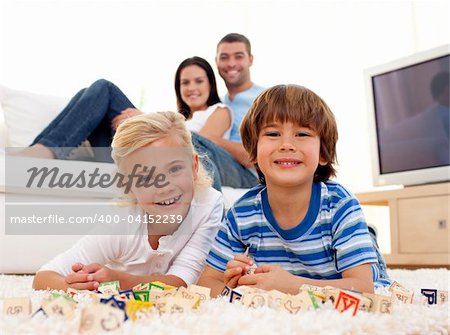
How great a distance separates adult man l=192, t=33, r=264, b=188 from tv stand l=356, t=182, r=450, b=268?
823mm

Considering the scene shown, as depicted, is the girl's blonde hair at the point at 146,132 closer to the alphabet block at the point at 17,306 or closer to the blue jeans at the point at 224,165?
the blue jeans at the point at 224,165

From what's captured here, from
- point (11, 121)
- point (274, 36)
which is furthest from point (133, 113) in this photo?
point (274, 36)

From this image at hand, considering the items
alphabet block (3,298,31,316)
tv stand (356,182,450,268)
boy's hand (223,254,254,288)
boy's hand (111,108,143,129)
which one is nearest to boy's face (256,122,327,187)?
boy's hand (223,254,254,288)

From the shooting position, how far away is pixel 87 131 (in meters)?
1.83

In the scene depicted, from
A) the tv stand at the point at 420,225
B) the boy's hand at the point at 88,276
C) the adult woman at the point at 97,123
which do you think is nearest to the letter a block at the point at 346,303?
the boy's hand at the point at 88,276

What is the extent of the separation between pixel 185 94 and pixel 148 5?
165cm

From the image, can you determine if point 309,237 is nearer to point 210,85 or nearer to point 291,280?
point 291,280

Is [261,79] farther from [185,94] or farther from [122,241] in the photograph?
[122,241]

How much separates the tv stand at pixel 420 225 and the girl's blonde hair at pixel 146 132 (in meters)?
1.42

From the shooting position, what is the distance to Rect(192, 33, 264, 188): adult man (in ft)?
6.51

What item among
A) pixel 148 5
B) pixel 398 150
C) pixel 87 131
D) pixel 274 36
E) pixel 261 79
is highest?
pixel 148 5

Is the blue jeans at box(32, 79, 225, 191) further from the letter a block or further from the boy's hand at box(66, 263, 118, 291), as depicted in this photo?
the letter a block

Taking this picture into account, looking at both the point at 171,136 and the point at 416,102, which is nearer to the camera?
the point at 171,136

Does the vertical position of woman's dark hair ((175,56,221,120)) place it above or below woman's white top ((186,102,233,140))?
above
